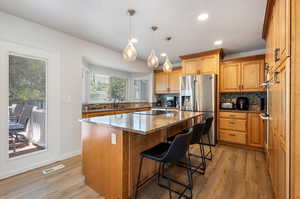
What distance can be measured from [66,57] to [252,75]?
4.34m

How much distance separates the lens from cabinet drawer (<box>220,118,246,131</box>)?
3370 mm

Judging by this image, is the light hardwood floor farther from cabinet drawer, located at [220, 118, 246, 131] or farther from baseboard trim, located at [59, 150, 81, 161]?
cabinet drawer, located at [220, 118, 246, 131]

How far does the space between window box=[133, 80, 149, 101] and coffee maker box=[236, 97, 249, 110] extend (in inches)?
121

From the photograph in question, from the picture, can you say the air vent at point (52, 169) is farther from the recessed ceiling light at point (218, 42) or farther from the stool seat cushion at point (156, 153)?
the recessed ceiling light at point (218, 42)

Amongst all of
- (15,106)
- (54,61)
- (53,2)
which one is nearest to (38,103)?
(15,106)

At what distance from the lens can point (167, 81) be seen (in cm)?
509

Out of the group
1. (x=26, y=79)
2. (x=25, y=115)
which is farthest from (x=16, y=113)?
(x=26, y=79)

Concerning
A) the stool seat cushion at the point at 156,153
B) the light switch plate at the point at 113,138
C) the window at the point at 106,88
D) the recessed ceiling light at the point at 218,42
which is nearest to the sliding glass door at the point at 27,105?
the window at the point at 106,88

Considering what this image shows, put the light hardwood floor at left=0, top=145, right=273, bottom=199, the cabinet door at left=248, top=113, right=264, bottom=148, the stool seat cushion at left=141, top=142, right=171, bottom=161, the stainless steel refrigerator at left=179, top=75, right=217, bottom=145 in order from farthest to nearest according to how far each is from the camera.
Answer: the stainless steel refrigerator at left=179, top=75, right=217, bottom=145
the cabinet door at left=248, top=113, right=264, bottom=148
the light hardwood floor at left=0, top=145, right=273, bottom=199
the stool seat cushion at left=141, top=142, right=171, bottom=161

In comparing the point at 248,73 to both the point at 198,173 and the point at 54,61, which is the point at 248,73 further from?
the point at 54,61

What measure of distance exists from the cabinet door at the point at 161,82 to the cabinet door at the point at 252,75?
7.86 ft

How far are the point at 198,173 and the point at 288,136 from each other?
5.08ft

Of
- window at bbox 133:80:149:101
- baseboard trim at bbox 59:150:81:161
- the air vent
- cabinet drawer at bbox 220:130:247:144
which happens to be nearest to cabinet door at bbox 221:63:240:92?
cabinet drawer at bbox 220:130:247:144

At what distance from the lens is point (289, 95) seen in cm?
100
